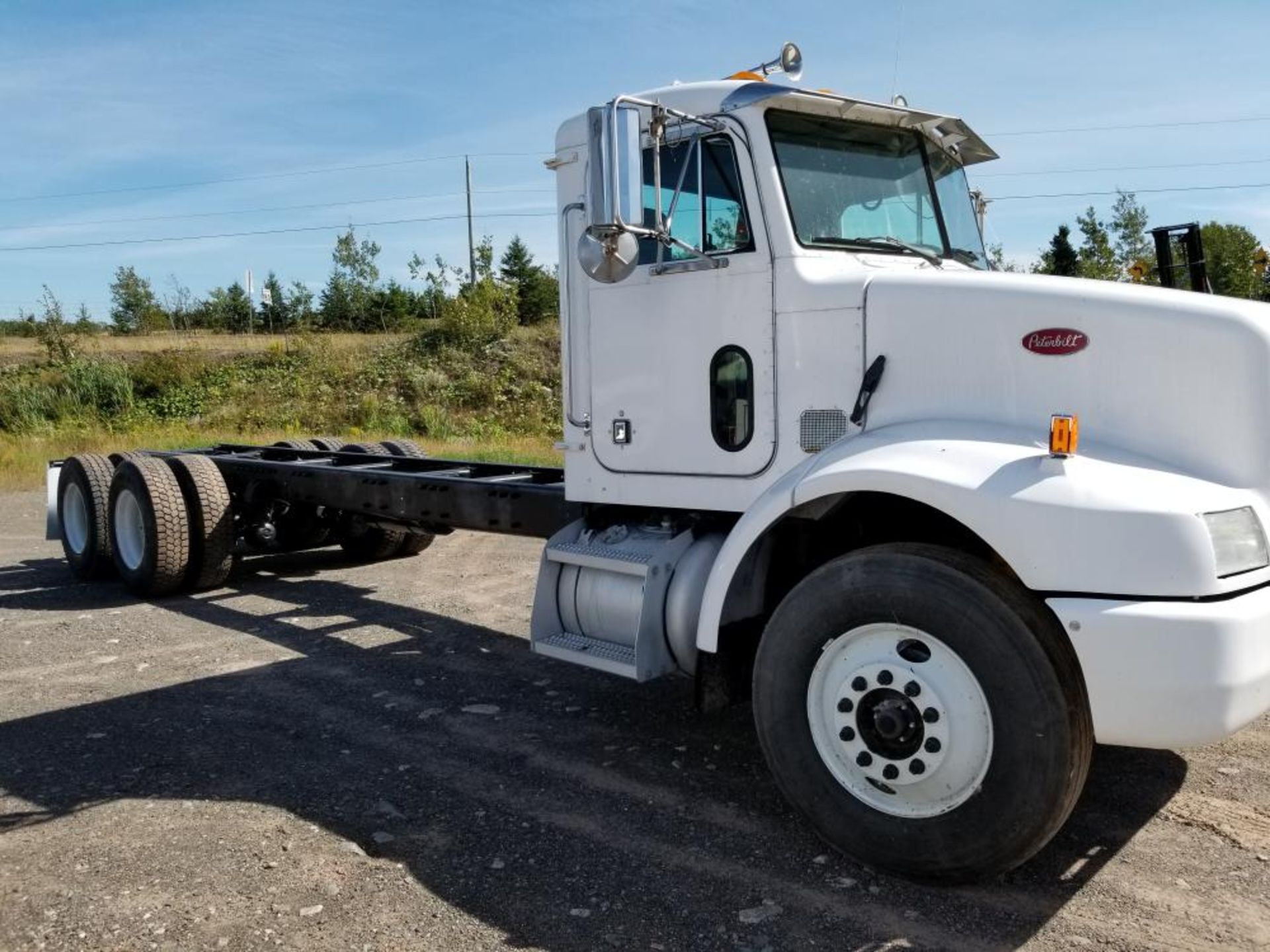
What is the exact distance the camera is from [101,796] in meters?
4.34

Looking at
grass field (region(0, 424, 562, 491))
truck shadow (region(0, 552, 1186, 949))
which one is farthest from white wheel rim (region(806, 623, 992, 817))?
grass field (region(0, 424, 562, 491))

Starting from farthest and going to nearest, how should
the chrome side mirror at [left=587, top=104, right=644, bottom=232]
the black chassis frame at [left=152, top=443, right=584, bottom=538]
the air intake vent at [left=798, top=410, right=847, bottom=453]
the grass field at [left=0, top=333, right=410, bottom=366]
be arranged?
1. the grass field at [left=0, top=333, right=410, bottom=366]
2. the black chassis frame at [left=152, top=443, right=584, bottom=538]
3. the air intake vent at [left=798, top=410, right=847, bottom=453]
4. the chrome side mirror at [left=587, top=104, right=644, bottom=232]

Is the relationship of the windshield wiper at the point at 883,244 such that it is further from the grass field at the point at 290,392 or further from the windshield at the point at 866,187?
the grass field at the point at 290,392

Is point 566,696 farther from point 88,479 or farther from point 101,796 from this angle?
point 88,479

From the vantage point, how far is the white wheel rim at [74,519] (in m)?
9.15

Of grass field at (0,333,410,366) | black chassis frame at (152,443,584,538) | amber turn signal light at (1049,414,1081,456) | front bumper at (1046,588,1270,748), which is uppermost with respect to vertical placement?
grass field at (0,333,410,366)

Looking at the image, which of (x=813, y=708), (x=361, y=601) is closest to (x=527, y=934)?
(x=813, y=708)

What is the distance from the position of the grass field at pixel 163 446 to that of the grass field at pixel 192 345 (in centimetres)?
743

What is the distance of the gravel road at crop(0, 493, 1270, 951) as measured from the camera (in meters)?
3.26

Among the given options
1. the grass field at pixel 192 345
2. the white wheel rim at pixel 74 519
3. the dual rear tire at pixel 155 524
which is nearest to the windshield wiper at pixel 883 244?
the dual rear tire at pixel 155 524

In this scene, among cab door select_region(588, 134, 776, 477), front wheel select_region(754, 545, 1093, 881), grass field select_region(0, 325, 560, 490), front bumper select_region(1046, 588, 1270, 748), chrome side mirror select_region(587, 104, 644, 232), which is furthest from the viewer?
grass field select_region(0, 325, 560, 490)

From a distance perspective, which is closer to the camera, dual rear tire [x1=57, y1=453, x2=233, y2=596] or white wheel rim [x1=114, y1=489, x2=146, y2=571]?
dual rear tire [x1=57, y1=453, x2=233, y2=596]

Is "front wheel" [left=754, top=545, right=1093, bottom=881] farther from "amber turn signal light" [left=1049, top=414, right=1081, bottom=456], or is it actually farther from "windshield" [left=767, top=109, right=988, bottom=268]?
"windshield" [left=767, top=109, right=988, bottom=268]

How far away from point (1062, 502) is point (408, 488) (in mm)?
4630
